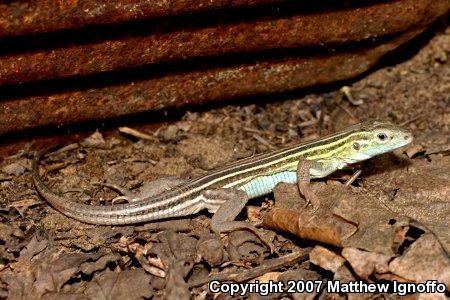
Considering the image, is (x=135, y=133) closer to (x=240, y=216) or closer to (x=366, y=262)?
(x=240, y=216)

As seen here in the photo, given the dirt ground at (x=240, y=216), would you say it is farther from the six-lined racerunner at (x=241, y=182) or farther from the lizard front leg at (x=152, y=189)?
the lizard front leg at (x=152, y=189)

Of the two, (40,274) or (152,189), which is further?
(152,189)

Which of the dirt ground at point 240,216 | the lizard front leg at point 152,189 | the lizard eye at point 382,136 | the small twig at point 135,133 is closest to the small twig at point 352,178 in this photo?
the dirt ground at point 240,216

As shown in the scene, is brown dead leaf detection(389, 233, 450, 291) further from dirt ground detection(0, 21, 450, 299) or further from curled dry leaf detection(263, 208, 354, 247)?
curled dry leaf detection(263, 208, 354, 247)

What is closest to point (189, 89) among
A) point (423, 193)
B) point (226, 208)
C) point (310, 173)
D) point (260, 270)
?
point (226, 208)

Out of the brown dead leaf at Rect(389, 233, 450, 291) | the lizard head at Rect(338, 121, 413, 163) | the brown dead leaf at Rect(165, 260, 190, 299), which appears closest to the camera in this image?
the brown dead leaf at Rect(389, 233, 450, 291)

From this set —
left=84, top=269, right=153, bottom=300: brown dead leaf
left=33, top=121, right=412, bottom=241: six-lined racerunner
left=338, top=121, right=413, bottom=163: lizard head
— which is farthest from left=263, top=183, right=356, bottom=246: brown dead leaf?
left=84, top=269, right=153, bottom=300: brown dead leaf
